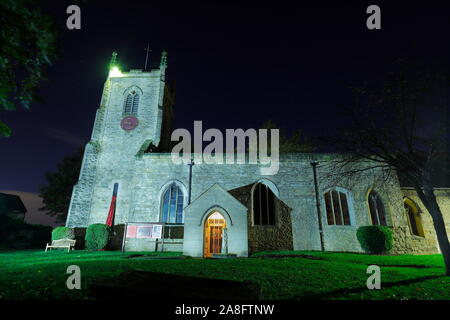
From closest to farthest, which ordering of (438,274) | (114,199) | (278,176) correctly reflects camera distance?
(438,274)
(278,176)
(114,199)

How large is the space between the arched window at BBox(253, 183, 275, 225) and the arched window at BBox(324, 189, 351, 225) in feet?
13.5

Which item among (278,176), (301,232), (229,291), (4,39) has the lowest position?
(229,291)

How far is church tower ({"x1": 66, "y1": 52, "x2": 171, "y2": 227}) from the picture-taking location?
1986cm

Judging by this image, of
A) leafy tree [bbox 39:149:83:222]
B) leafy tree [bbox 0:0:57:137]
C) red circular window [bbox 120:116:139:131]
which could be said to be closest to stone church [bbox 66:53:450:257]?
red circular window [bbox 120:116:139:131]

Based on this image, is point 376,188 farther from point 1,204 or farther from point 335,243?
point 1,204

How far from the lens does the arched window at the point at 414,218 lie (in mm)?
18109

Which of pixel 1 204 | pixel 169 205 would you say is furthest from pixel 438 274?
pixel 1 204

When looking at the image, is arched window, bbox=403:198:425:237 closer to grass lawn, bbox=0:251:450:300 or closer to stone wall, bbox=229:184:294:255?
stone wall, bbox=229:184:294:255

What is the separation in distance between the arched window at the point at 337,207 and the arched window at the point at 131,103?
20.2 meters

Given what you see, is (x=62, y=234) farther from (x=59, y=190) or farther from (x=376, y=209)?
(x=376, y=209)

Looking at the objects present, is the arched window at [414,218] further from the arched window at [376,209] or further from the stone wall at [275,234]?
the stone wall at [275,234]

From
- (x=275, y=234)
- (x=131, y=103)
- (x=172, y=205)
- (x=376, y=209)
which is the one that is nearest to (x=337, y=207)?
(x=376, y=209)

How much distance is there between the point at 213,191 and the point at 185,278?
8.48 meters

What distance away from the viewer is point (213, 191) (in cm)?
1316
